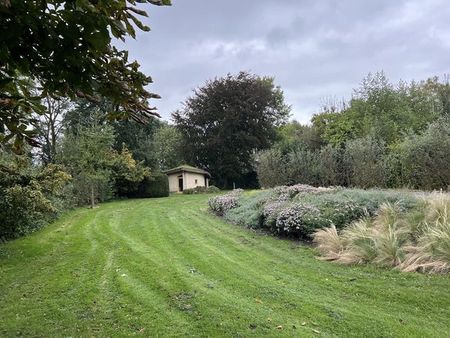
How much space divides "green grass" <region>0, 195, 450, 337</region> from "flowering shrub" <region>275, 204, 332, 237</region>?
47 cm

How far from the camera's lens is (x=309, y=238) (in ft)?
30.3

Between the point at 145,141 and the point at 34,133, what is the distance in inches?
1169

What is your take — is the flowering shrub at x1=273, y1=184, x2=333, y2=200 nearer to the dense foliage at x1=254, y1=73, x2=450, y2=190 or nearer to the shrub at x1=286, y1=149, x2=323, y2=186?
the dense foliage at x1=254, y1=73, x2=450, y2=190

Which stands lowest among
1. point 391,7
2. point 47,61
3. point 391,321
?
point 391,321

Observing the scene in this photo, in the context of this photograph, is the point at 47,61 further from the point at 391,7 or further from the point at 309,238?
the point at 309,238

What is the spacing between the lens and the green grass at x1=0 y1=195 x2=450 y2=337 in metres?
4.23

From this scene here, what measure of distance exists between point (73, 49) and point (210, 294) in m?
3.89

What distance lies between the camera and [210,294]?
524cm

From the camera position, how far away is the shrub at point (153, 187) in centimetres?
2867

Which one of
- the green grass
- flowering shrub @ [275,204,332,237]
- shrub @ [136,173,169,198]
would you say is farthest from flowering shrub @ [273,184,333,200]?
shrub @ [136,173,169,198]

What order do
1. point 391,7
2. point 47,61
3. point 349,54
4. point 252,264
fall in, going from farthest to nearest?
point 349,54 < point 252,264 < point 391,7 < point 47,61

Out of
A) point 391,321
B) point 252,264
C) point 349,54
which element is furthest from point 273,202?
point 391,321

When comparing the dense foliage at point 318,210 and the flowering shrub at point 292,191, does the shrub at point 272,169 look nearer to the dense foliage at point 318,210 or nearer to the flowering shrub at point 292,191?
the flowering shrub at point 292,191

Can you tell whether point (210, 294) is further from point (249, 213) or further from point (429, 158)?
point (429, 158)
